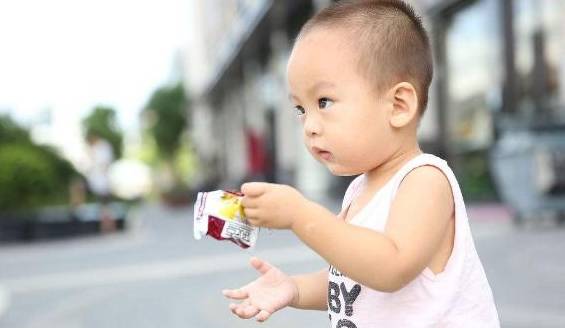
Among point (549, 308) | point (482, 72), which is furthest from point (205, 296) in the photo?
point (482, 72)

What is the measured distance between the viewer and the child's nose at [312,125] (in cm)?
138

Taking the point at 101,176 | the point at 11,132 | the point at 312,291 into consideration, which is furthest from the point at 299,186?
the point at 312,291

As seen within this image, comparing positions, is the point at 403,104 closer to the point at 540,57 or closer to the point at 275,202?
the point at 275,202

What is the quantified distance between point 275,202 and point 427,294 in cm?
35

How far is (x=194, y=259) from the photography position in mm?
6996

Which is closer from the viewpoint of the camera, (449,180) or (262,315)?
(449,180)

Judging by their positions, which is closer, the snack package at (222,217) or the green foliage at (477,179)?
the snack package at (222,217)

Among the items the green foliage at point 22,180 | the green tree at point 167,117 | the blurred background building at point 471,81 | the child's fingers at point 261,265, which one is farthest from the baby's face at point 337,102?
the green tree at point 167,117

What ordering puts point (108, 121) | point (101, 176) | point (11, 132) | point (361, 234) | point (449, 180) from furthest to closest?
point (108, 121) → point (11, 132) → point (101, 176) → point (449, 180) → point (361, 234)

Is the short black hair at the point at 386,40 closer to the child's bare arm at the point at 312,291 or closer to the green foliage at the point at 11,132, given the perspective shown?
the child's bare arm at the point at 312,291

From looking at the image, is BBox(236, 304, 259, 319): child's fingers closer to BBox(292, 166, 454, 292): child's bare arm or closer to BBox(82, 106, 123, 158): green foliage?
BBox(292, 166, 454, 292): child's bare arm

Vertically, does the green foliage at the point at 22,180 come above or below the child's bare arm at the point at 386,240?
below

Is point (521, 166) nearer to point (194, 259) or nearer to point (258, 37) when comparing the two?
point (194, 259)

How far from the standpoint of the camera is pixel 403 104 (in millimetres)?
1387
